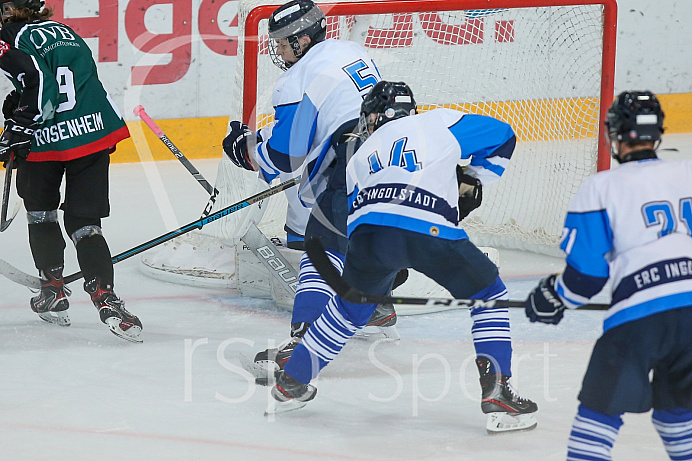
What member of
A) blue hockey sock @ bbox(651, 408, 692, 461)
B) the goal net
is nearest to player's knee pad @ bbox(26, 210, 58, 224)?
the goal net

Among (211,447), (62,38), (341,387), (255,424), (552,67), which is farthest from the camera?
(552,67)

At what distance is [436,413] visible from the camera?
264 cm

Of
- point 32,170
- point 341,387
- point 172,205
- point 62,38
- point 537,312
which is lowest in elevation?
point 172,205

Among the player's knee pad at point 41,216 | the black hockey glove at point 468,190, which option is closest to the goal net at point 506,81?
the player's knee pad at point 41,216

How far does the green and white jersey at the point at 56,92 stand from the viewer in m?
3.06

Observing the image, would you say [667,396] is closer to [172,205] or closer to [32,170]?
[32,170]

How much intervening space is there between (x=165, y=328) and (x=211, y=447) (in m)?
1.08

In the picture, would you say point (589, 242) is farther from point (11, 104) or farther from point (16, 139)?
point (11, 104)

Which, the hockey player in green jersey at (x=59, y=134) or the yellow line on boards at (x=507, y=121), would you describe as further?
the yellow line on boards at (x=507, y=121)

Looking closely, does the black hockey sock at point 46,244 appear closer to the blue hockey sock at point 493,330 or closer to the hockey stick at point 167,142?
the hockey stick at point 167,142

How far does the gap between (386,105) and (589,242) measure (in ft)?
2.64

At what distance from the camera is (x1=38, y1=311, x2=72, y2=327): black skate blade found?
11.3 ft

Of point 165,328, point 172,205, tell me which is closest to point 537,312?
point 165,328

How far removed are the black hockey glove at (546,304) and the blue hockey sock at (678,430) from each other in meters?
0.26
